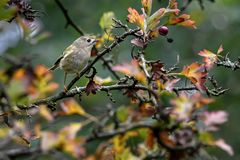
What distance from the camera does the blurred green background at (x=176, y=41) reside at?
1009 cm

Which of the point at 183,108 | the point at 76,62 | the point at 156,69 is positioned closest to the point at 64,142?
the point at 183,108

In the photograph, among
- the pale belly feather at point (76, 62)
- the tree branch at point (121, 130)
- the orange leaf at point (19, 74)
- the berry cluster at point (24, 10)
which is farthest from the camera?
the pale belly feather at point (76, 62)

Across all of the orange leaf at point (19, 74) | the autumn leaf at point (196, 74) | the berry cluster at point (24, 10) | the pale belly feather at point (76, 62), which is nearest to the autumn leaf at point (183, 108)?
the orange leaf at point (19, 74)

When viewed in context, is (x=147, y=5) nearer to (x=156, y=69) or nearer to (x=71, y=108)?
(x=156, y=69)

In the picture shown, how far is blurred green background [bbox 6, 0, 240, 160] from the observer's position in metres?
10.1

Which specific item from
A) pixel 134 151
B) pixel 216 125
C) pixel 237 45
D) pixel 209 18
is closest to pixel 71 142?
pixel 216 125

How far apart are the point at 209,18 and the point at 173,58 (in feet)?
7.97

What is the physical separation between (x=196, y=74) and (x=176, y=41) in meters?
8.57

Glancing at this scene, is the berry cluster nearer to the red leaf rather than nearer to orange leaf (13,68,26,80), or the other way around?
the red leaf

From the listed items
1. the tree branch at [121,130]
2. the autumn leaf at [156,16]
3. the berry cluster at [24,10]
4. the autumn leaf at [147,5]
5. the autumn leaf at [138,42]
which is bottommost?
the tree branch at [121,130]

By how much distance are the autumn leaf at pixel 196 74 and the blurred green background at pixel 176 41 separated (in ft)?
21.6

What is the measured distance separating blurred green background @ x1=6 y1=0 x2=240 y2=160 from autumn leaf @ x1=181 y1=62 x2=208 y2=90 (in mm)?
6583

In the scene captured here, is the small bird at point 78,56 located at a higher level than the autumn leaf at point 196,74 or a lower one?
higher

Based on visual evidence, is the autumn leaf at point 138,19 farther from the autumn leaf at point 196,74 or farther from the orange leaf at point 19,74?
the orange leaf at point 19,74
